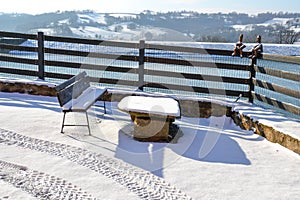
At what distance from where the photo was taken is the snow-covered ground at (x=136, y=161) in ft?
11.1

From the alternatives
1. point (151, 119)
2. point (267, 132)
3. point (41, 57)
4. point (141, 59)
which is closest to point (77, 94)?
point (151, 119)

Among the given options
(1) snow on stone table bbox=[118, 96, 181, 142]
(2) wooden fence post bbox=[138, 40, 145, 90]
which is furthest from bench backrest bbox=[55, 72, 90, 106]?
(2) wooden fence post bbox=[138, 40, 145, 90]

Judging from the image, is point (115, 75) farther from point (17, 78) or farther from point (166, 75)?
→ point (17, 78)

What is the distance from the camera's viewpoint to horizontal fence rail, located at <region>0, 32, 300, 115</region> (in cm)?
622

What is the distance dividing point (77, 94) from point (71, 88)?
0.27m

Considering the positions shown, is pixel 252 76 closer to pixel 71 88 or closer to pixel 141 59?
pixel 141 59

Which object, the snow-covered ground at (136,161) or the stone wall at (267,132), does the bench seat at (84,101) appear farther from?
the stone wall at (267,132)

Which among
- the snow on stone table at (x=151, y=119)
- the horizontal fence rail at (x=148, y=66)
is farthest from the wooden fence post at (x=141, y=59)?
the snow on stone table at (x=151, y=119)

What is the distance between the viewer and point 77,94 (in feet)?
17.7

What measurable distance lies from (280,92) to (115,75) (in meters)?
3.29

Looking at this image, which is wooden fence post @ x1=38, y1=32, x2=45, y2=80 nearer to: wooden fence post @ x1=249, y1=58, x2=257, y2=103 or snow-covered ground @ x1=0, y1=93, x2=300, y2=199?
snow-covered ground @ x1=0, y1=93, x2=300, y2=199

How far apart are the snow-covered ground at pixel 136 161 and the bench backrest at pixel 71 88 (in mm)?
514

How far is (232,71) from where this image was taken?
20.8ft

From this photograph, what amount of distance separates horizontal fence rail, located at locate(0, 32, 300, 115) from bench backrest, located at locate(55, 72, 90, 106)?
1.03 meters
